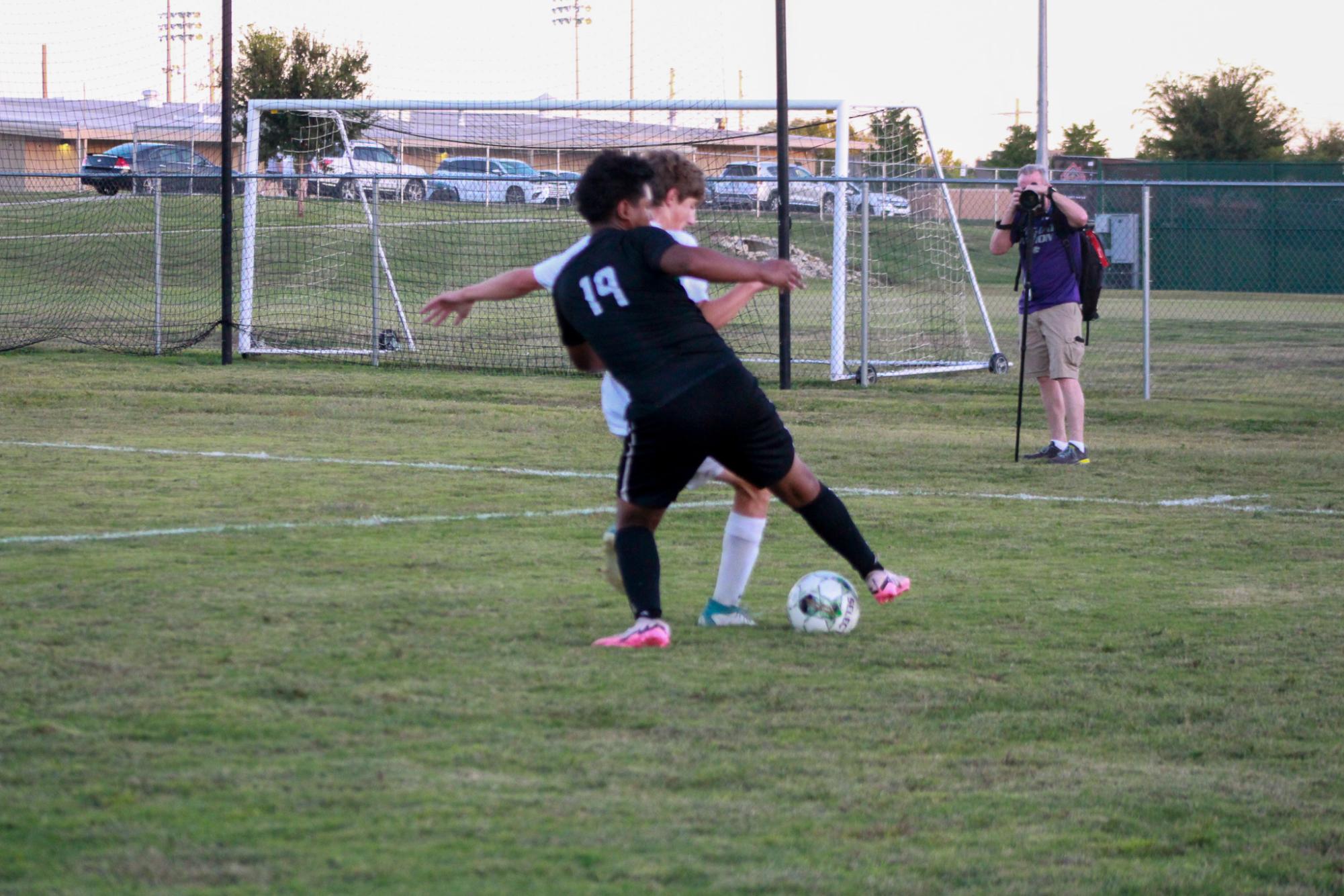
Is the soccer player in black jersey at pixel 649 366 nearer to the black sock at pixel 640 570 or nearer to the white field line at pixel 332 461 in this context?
the black sock at pixel 640 570

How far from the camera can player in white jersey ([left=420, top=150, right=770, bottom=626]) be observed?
5.47m

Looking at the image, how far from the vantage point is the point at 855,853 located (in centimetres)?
340

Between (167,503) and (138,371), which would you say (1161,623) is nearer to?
(167,503)

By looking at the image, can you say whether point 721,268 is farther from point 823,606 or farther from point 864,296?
point 864,296

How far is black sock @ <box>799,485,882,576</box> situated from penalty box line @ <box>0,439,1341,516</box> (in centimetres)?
310

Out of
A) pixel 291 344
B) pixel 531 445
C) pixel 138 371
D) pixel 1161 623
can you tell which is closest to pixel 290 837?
pixel 1161 623

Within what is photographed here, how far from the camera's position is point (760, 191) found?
19.5 metres

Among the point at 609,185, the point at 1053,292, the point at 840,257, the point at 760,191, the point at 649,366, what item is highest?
the point at 760,191

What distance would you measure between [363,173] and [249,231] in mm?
5233

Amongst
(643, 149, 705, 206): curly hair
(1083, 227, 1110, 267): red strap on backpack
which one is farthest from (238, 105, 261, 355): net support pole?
(643, 149, 705, 206): curly hair

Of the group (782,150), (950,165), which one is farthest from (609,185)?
(950,165)

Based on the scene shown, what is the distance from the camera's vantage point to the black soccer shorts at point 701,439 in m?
5.16

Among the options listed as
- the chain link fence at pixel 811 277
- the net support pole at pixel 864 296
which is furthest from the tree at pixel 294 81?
the net support pole at pixel 864 296

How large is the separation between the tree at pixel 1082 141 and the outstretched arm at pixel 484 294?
178 feet
